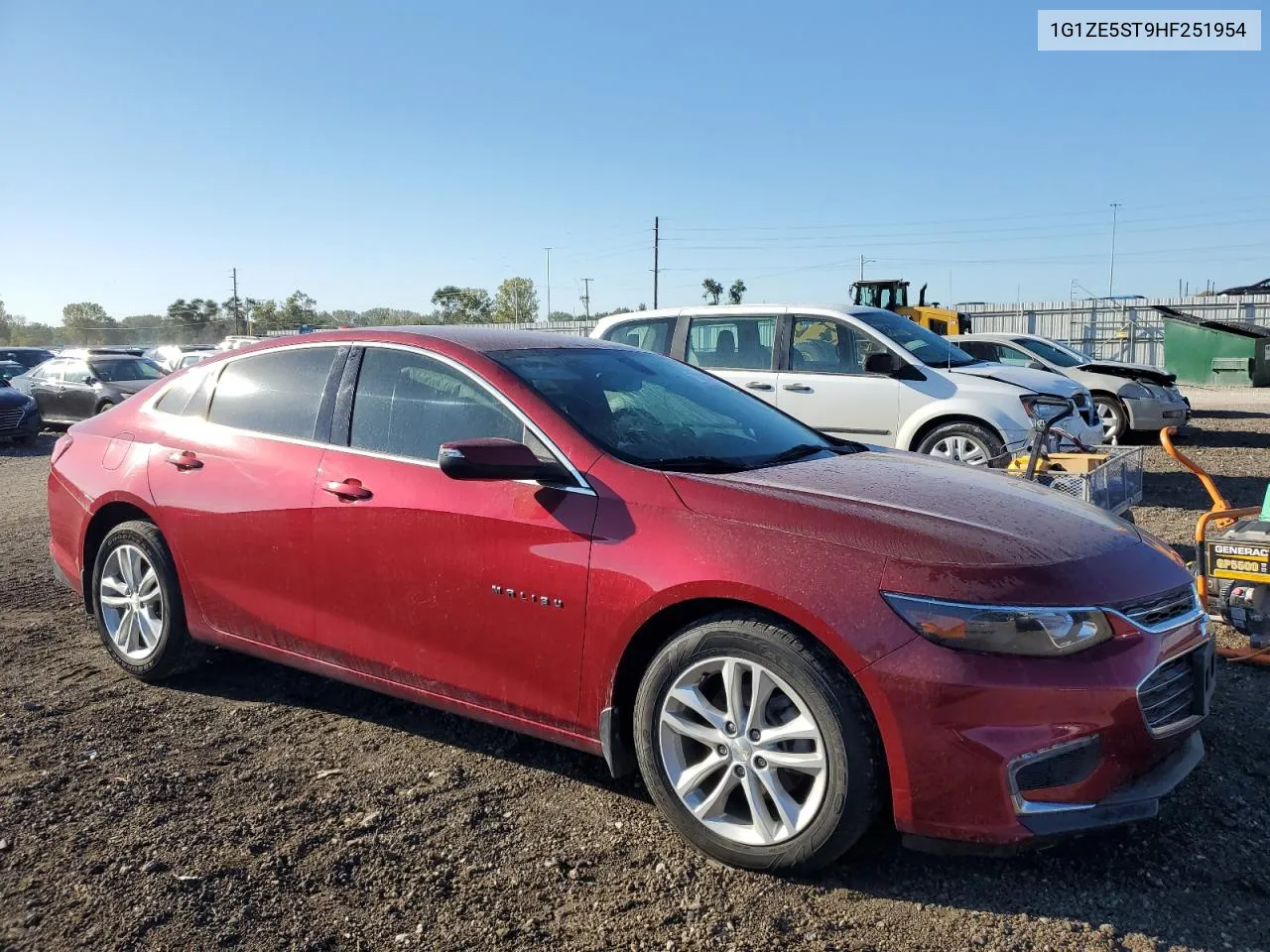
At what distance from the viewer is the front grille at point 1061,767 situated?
8.37ft

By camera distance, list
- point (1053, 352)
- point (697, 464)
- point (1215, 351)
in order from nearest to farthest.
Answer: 1. point (697, 464)
2. point (1053, 352)
3. point (1215, 351)

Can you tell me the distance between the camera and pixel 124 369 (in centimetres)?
1825

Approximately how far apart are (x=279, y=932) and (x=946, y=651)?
1903 mm

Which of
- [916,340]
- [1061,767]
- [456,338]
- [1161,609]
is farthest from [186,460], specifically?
[916,340]

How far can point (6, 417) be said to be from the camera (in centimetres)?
1625

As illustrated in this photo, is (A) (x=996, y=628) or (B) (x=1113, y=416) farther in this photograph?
(B) (x=1113, y=416)

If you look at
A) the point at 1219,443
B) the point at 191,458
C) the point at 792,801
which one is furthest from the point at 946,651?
the point at 1219,443

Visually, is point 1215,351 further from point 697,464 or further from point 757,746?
point 757,746

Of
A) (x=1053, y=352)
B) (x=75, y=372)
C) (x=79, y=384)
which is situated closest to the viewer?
(x=1053, y=352)

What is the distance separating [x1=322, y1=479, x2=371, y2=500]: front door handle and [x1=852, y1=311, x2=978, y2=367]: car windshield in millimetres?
6339

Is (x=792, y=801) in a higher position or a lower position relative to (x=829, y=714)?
lower

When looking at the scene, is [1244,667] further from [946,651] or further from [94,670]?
[94,670]

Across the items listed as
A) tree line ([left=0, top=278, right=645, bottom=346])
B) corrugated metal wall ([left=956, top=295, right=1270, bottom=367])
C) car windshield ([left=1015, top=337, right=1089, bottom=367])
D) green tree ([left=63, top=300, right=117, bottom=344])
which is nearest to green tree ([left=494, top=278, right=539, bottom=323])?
tree line ([left=0, top=278, right=645, bottom=346])

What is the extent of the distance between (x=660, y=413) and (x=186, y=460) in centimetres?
209
